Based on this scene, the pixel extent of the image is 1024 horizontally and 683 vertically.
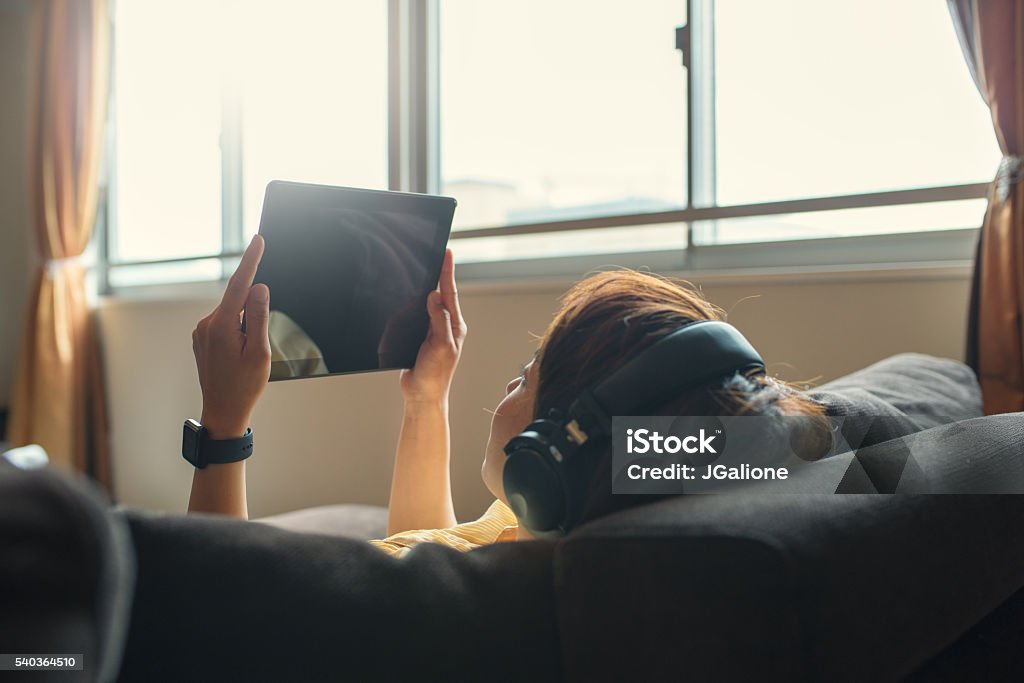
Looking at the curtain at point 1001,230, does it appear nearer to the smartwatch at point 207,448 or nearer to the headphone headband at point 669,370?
the headphone headband at point 669,370

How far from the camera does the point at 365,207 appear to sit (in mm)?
857

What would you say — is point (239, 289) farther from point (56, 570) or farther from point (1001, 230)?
point (1001, 230)

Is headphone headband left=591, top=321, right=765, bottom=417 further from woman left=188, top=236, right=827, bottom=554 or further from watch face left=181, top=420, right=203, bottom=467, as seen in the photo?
watch face left=181, top=420, right=203, bottom=467

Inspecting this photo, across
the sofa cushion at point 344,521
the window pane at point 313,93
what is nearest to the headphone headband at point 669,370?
A: the sofa cushion at point 344,521

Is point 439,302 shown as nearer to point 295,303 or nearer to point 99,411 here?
point 295,303

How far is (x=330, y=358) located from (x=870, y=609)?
641mm

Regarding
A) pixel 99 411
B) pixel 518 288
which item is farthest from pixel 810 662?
pixel 99 411

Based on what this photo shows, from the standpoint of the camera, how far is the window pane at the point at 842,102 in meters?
1.65

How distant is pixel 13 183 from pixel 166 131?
1021 mm

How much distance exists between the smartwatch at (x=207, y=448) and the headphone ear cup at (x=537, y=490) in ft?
1.08

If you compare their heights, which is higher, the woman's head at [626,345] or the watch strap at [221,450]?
the woman's head at [626,345]

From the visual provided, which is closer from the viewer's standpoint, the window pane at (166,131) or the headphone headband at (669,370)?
the headphone headband at (669,370)

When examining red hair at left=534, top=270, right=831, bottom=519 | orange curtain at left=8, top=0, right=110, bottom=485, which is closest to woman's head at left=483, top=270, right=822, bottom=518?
red hair at left=534, top=270, right=831, bottom=519

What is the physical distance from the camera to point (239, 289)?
75 centimetres
